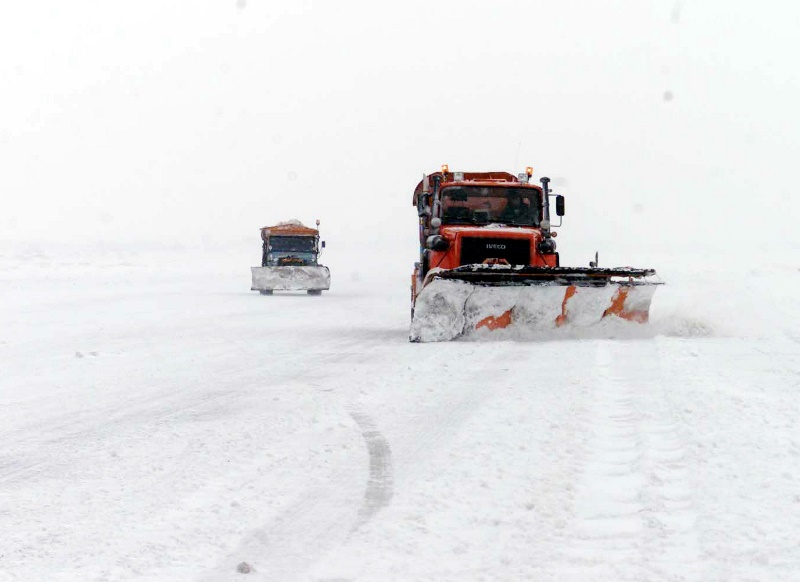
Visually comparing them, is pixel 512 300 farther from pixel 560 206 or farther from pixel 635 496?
pixel 635 496

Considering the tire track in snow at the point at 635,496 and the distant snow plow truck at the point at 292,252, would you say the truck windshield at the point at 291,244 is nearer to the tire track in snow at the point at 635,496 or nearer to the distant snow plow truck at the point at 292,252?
the distant snow plow truck at the point at 292,252

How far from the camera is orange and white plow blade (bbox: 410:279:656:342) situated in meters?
11.4

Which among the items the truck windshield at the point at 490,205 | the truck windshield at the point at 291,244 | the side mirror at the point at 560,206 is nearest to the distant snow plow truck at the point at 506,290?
the truck windshield at the point at 490,205

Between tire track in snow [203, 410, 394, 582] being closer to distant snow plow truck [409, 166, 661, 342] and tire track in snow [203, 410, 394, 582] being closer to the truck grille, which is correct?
distant snow plow truck [409, 166, 661, 342]

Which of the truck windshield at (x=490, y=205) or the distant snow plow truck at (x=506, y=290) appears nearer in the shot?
the distant snow plow truck at (x=506, y=290)

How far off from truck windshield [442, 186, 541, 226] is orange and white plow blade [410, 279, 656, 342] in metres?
2.05

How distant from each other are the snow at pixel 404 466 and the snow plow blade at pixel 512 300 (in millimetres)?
1633

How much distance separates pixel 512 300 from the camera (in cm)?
1156

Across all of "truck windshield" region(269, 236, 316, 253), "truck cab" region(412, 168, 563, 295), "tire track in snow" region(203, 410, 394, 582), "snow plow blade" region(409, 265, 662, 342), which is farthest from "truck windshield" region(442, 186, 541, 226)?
"truck windshield" region(269, 236, 316, 253)

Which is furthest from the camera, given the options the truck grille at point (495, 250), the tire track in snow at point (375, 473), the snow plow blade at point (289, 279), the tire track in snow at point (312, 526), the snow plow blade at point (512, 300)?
the snow plow blade at point (289, 279)

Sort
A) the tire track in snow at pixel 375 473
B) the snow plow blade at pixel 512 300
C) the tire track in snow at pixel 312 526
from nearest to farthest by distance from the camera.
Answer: the tire track in snow at pixel 312 526 < the tire track in snow at pixel 375 473 < the snow plow blade at pixel 512 300

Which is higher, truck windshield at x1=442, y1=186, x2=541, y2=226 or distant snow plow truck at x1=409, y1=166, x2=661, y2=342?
truck windshield at x1=442, y1=186, x2=541, y2=226

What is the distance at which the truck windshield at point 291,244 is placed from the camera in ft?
93.9

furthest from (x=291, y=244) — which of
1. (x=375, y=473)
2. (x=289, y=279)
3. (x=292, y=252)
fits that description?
(x=375, y=473)
